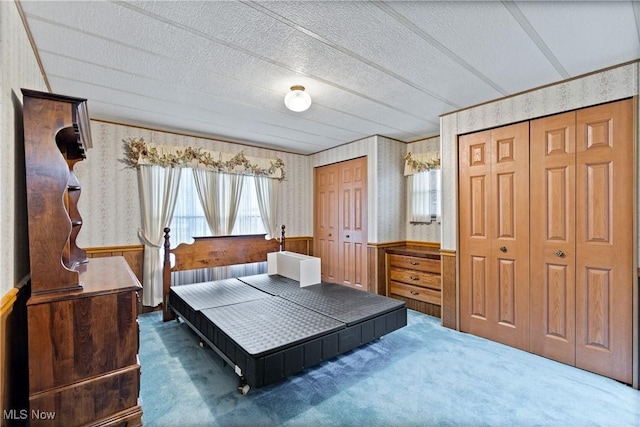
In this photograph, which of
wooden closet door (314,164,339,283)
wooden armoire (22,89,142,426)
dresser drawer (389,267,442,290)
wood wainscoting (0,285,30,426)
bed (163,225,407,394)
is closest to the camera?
wood wainscoting (0,285,30,426)

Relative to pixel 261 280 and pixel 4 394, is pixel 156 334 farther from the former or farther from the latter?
pixel 4 394

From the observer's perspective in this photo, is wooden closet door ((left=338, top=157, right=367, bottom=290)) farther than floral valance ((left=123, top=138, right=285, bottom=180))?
Yes

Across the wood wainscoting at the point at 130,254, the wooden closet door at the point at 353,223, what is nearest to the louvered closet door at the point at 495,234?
the wooden closet door at the point at 353,223

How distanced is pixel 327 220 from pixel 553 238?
10.7 feet

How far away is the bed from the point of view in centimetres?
195

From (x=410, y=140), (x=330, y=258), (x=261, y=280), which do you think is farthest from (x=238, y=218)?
(x=410, y=140)

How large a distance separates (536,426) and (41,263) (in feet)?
9.97

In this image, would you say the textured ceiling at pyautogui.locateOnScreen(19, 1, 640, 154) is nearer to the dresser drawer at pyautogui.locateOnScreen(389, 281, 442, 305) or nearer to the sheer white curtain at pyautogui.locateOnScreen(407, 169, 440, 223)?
the sheer white curtain at pyautogui.locateOnScreen(407, 169, 440, 223)

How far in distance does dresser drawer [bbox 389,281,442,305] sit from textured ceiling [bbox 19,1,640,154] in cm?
226

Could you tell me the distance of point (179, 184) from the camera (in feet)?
13.1

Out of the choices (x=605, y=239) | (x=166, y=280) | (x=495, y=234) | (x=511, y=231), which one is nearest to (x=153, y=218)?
(x=166, y=280)

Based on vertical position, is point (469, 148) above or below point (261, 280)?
above

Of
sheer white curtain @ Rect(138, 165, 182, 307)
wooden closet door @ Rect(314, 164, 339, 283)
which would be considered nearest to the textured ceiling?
sheer white curtain @ Rect(138, 165, 182, 307)

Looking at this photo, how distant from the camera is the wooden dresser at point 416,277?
367 cm
